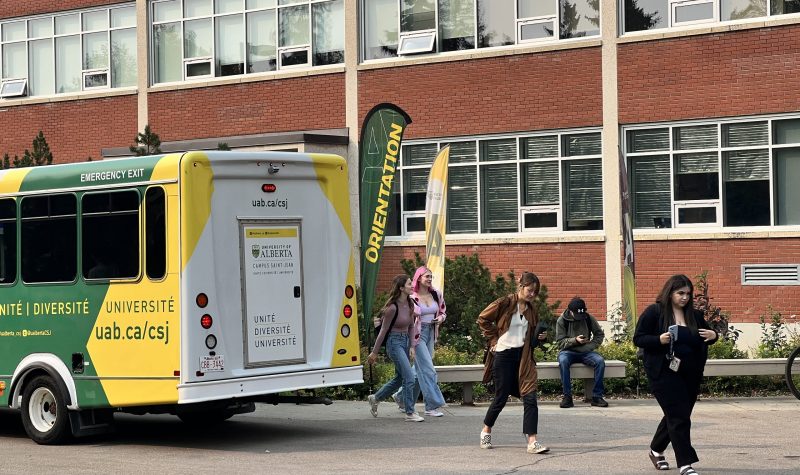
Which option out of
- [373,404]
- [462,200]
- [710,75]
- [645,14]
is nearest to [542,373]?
[373,404]

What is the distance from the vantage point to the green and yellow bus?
12023 mm

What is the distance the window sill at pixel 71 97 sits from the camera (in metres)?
28.1

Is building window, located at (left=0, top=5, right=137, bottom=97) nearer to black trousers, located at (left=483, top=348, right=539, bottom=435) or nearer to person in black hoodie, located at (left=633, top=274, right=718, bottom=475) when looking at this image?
black trousers, located at (left=483, top=348, right=539, bottom=435)

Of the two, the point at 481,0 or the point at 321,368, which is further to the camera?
the point at 481,0

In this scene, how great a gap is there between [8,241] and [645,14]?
42.3ft

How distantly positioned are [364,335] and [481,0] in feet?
28.2

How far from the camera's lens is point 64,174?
12.9 m

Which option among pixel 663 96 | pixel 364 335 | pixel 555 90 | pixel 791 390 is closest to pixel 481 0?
pixel 555 90

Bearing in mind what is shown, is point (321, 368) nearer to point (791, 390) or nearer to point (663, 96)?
point (791, 390)

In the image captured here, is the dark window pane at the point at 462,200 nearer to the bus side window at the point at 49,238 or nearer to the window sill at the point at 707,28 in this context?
the window sill at the point at 707,28

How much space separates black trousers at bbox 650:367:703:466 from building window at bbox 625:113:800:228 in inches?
467

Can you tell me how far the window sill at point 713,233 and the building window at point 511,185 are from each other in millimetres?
999

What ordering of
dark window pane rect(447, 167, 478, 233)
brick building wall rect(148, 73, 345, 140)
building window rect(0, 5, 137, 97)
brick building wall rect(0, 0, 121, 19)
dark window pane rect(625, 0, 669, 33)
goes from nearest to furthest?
dark window pane rect(625, 0, 669, 33), dark window pane rect(447, 167, 478, 233), brick building wall rect(148, 73, 345, 140), building window rect(0, 5, 137, 97), brick building wall rect(0, 0, 121, 19)

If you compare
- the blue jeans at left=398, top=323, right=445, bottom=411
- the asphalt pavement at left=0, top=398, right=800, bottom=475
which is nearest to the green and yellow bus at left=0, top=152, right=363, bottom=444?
the asphalt pavement at left=0, top=398, right=800, bottom=475
